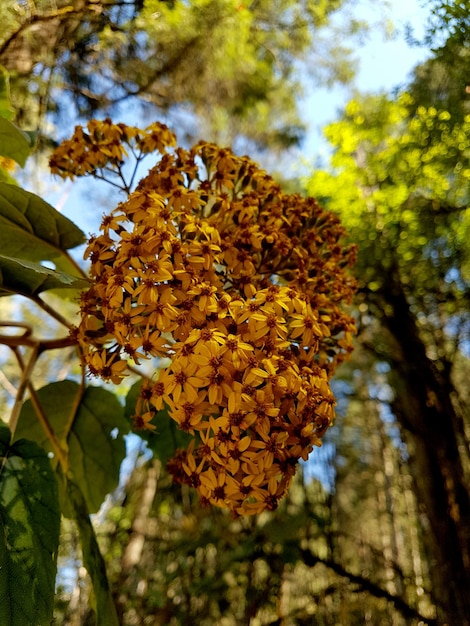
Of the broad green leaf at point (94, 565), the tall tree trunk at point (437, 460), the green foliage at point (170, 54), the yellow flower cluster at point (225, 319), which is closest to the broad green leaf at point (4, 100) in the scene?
the green foliage at point (170, 54)

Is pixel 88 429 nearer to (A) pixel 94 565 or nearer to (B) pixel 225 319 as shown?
(A) pixel 94 565

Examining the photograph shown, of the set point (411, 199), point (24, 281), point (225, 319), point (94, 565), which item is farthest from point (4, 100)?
point (411, 199)

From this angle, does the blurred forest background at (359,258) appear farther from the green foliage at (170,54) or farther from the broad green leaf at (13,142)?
the broad green leaf at (13,142)

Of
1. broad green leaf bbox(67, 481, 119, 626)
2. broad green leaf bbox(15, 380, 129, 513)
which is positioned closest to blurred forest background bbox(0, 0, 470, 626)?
broad green leaf bbox(15, 380, 129, 513)

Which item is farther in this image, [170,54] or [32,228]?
[170,54]

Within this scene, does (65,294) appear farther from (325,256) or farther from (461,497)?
(461,497)

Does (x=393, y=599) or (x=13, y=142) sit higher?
(x=13, y=142)

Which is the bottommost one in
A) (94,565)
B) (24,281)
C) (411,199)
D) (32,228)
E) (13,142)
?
(94,565)
